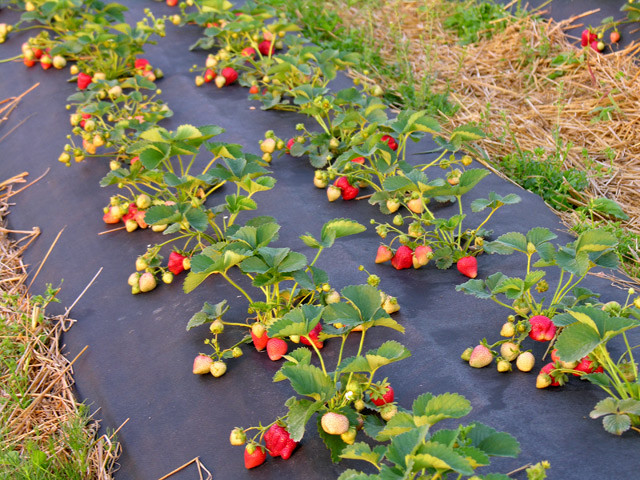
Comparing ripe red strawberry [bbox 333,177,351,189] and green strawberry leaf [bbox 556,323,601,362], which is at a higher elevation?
green strawberry leaf [bbox 556,323,601,362]

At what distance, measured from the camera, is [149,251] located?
2.50m

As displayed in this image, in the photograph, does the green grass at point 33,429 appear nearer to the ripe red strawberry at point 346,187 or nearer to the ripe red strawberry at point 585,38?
the ripe red strawberry at point 346,187

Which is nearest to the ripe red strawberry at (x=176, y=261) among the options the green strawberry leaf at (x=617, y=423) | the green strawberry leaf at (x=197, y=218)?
the green strawberry leaf at (x=197, y=218)

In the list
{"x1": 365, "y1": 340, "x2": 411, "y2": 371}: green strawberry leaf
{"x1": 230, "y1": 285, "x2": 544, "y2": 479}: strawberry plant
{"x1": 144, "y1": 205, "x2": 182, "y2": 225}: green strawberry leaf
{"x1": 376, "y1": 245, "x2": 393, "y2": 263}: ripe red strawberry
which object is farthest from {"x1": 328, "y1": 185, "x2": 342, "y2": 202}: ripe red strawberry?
{"x1": 365, "y1": 340, "x2": 411, "y2": 371}: green strawberry leaf

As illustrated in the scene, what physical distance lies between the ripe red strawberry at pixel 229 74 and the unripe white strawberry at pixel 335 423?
8.23 feet

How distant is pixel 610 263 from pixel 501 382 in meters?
0.46

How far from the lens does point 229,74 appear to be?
12.2ft

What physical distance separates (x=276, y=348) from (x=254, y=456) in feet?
1.20

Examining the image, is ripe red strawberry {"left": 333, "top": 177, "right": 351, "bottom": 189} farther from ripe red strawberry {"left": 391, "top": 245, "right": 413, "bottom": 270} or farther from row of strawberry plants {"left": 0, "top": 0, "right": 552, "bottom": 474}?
ripe red strawberry {"left": 391, "top": 245, "right": 413, "bottom": 270}

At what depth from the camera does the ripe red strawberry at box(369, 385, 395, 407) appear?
1.71 meters

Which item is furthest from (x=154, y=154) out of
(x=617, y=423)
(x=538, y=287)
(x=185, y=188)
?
(x=617, y=423)

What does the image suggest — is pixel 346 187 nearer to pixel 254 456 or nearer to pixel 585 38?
pixel 254 456

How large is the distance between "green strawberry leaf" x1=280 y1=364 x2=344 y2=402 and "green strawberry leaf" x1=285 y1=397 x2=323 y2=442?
26mm

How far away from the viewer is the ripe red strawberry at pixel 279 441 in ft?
5.72
